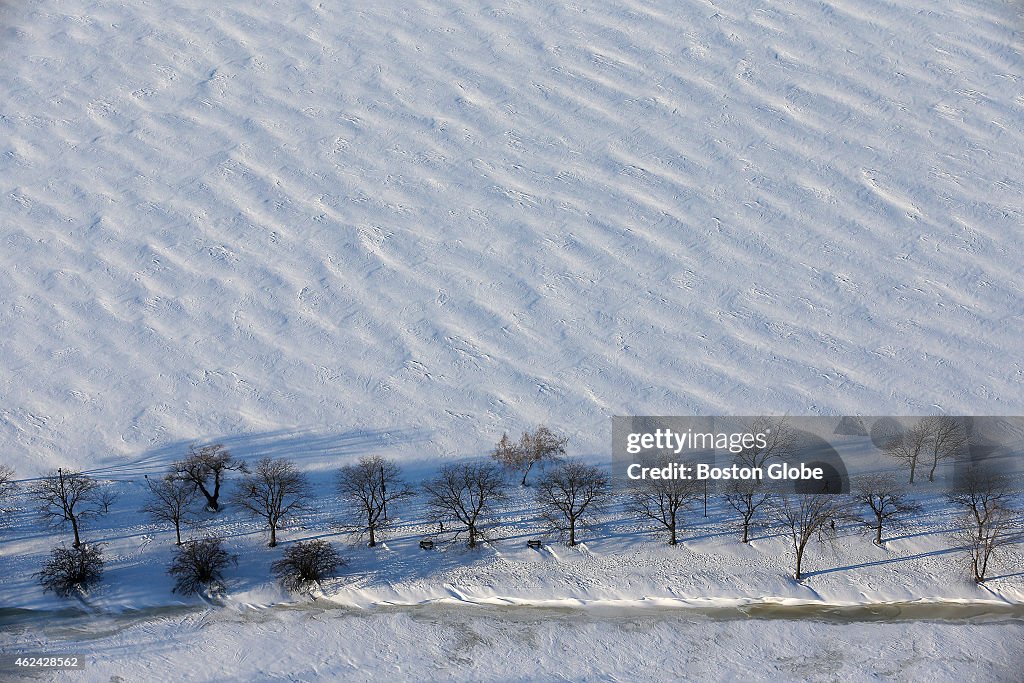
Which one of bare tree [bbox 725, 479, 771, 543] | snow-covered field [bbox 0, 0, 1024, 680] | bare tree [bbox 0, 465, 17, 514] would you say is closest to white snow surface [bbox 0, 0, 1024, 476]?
snow-covered field [bbox 0, 0, 1024, 680]

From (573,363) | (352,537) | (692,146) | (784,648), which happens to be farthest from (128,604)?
(692,146)

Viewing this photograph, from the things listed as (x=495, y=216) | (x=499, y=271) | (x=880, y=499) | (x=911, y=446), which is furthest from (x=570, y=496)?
(x=495, y=216)

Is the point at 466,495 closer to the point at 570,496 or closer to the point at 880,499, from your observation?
the point at 570,496

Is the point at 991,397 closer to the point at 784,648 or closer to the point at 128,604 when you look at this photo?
the point at 784,648

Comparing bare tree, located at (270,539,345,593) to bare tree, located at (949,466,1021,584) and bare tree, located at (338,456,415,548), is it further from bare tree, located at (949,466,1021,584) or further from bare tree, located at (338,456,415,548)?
bare tree, located at (949,466,1021,584)

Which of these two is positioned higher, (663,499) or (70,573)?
(663,499)
